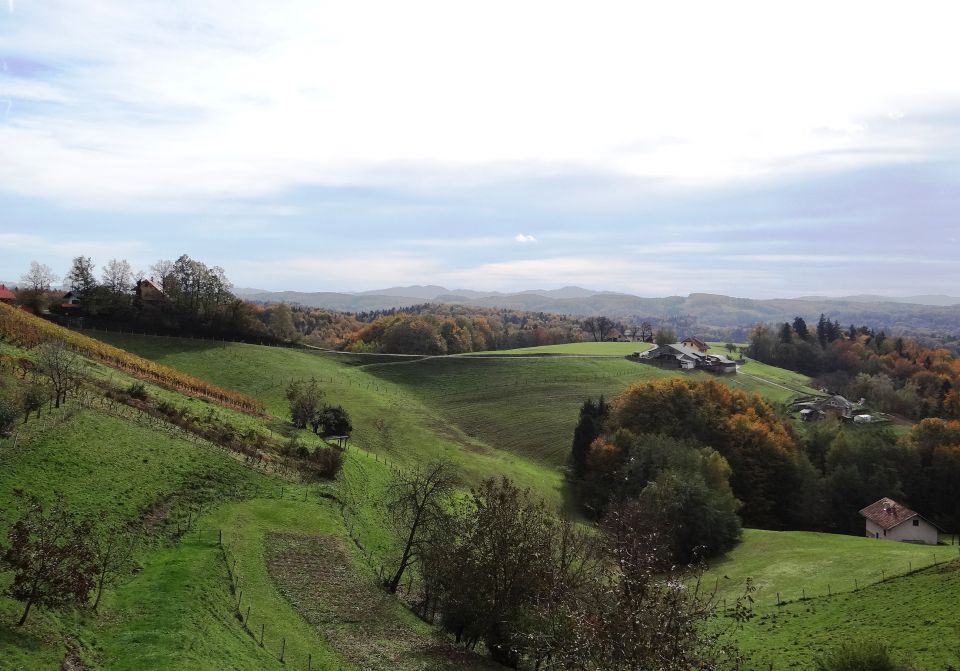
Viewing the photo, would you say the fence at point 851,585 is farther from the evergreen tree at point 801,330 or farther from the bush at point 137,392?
the evergreen tree at point 801,330

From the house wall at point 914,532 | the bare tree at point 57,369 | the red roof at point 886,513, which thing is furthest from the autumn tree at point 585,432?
the bare tree at point 57,369

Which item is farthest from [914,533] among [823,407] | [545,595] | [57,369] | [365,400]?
[57,369]

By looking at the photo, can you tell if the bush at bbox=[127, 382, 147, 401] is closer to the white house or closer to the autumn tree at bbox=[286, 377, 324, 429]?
the autumn tree at bbox=[286, 377, 324, 429]

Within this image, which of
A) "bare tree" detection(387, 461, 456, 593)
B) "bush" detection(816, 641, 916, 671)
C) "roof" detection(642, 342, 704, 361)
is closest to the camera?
"bush" detection(816, 641, 916, 671)

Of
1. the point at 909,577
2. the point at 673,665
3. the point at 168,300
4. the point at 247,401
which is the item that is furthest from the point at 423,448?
the point at 168,300

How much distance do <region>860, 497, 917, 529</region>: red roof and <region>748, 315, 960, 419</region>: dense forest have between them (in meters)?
55.9

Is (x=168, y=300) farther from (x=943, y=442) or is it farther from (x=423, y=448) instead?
(x=943, y=442)

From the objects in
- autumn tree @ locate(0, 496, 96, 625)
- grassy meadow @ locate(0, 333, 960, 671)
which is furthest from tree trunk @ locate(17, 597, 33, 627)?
grassy meadow @ locate(0, 333, 960, 671)

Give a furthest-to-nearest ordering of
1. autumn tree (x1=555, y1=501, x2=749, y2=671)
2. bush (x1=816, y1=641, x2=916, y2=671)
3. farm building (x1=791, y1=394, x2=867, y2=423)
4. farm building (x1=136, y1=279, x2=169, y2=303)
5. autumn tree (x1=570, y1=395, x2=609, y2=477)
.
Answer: farm building (x1=791, y1=394, x2=867, y2=423) < farm building (x1=136, y1=279, x2=169, y2=303) < autumn tree (x1=570, y1=395, x2=609, y2=477) < bush (x1=816, y1=641, x2=916, y2=671) < autumn tree (x1=555, y1=501, x2=749, y2=671)

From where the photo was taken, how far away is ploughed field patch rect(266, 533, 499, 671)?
84.9ft

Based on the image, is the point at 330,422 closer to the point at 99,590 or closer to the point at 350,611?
the point at 350,611

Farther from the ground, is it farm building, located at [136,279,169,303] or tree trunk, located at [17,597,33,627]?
farm building, located at [136,279,169,303]

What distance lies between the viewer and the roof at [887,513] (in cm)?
6000

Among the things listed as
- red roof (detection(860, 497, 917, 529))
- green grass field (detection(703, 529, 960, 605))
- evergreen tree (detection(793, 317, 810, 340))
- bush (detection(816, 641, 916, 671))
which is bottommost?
red roof (detection(860, 497, 917, 529))
